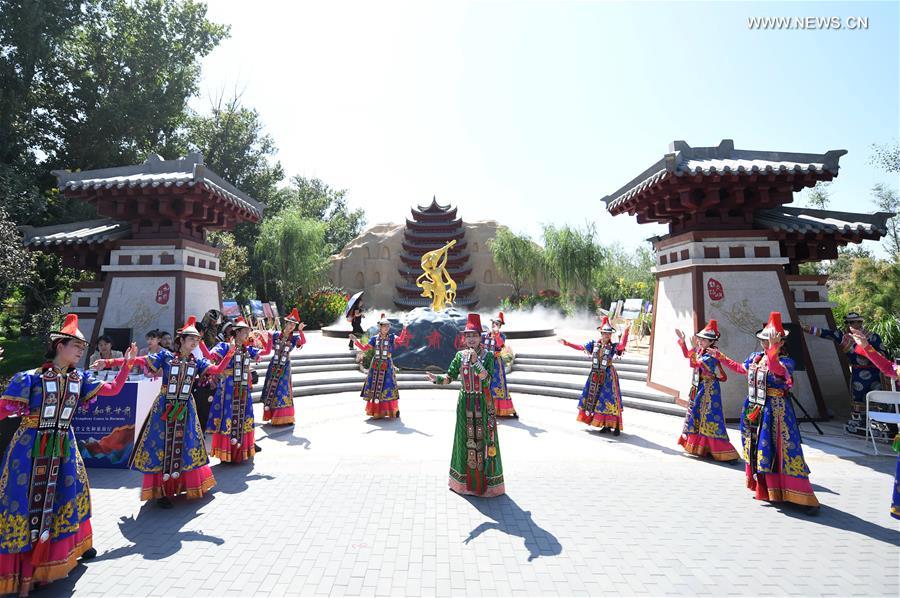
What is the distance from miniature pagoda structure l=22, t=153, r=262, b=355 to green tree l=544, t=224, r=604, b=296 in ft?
65.6

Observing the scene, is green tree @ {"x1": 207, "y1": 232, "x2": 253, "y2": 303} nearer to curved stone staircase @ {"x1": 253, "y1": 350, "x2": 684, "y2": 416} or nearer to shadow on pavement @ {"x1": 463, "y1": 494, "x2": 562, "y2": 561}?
curved stone staircase @ {"x1": 253, "y1": 350, "x2": 684, "y2": 416}

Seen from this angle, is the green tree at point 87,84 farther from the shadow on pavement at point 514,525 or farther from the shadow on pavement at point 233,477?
the shadow on pavement at point 514,525

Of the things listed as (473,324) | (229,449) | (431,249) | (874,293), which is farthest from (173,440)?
(431,249)

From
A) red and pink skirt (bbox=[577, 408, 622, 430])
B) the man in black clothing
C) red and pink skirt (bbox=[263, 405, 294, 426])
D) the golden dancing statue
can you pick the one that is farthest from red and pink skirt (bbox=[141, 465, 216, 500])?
the golden dancing statue

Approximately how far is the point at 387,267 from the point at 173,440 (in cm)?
2899

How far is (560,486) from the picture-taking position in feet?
17.3

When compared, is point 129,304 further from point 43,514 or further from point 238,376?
point 43,514

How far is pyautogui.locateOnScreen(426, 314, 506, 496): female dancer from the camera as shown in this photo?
498 cm

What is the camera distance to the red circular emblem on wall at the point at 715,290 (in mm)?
8102

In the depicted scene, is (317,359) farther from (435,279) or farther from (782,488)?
(782,488)

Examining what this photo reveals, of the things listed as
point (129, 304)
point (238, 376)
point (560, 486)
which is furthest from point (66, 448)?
point (129, 304)

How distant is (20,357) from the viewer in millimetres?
10211

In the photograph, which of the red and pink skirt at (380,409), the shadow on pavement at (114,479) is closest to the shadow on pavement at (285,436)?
the red and pink skirt at (380,409)

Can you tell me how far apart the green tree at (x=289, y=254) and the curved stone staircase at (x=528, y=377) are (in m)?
12.3
